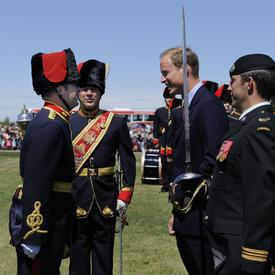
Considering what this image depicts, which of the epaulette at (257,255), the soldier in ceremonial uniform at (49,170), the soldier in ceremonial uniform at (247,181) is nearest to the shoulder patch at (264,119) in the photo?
the soldier in ceremonial uniform at (247,181)

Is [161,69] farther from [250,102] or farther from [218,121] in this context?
[250,102]

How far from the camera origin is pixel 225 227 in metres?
3.04

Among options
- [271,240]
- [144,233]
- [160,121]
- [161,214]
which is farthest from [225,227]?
[160,121]

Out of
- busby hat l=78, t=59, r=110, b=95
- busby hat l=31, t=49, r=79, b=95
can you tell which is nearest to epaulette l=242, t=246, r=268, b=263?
busby hat l=31, t=49, r=79, b=95

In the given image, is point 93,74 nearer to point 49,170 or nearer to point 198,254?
point 49,170

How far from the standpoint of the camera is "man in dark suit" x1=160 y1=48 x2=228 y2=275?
3.76m

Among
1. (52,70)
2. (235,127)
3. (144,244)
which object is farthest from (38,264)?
(144,244)

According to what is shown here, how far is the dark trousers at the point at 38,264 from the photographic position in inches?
138

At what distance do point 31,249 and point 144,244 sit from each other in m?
4.09

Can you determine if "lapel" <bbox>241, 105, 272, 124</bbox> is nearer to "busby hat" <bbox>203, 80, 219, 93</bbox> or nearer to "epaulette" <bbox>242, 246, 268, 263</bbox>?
"epaulette" <bbox>242, 246, 268, 263</bbox>

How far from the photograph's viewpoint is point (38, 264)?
3.52m

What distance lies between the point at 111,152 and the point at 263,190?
2.28 metres

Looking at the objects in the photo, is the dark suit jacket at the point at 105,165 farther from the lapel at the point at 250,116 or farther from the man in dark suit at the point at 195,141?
the lapel at the point at 250,116

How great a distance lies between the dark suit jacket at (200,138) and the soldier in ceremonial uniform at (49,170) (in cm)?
81
